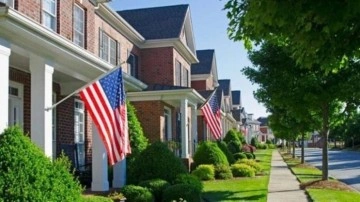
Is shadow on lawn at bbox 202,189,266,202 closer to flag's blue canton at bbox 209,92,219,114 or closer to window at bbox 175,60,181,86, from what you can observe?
flag's blue canton at bbox 209,92,219,114

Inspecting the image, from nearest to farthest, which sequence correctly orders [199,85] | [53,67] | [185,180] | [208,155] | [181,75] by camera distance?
[53,67]
[185,180]
[208,155]
[181,75]
[199,85]

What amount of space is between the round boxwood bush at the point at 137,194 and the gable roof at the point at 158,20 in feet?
53.0

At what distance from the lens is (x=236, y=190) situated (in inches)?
683

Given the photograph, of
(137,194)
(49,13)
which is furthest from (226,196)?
(49,13)

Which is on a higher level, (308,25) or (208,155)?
(308,25)

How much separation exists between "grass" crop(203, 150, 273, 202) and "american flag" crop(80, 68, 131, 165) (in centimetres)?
495

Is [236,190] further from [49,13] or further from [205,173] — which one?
[49,13]

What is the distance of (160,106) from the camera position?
23.8 meters

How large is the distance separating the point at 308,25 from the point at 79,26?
12521mm

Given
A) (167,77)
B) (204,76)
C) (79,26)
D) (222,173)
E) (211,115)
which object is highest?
(204,76)

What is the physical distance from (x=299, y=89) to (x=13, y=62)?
35.4 ft

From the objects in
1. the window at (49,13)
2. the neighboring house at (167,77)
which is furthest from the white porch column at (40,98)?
the neighboring house at (167,77)

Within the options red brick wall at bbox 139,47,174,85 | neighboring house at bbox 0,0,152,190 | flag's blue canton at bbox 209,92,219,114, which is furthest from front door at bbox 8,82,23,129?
red brick wall at bbox 139,47,174,85

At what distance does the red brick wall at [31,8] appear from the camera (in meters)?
12.5
